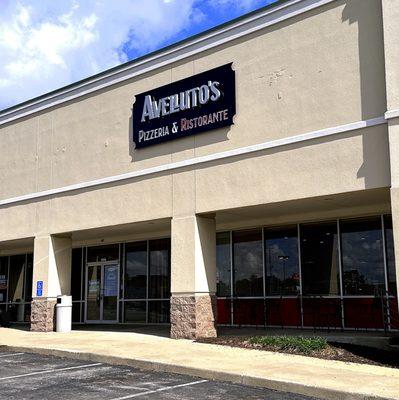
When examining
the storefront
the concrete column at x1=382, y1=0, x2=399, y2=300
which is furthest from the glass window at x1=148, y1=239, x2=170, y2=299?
the concrete column at x1=382, y1=0, x2=399, y2=300

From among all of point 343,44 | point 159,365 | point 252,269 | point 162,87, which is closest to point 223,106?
point 162,87

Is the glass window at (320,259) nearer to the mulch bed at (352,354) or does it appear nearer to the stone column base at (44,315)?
the mulch bed at (352,354)

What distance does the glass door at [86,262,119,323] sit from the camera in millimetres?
21734

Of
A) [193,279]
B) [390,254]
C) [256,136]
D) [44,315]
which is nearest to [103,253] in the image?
[44,315]

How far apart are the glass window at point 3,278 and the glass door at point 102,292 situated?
535 centimetres

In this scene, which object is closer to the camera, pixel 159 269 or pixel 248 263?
pixel 248 263

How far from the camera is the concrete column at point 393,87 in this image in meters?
11.3

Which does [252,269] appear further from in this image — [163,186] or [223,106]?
[223,106]

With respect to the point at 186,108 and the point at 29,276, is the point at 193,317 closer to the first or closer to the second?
the point at 186,108

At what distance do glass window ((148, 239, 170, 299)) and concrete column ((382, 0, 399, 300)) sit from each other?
33.7 feet

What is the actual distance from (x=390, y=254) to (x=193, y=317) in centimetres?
546

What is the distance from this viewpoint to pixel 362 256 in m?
15.6

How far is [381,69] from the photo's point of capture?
12172 mm

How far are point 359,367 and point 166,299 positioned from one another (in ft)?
33.6
